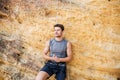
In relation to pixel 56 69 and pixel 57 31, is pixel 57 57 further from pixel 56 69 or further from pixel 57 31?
pixel 57 31

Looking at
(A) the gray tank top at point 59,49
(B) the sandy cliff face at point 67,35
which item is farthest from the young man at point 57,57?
(B) the sandy cliff face at point 67,35

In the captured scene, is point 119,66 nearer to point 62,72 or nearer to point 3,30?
point 62,72

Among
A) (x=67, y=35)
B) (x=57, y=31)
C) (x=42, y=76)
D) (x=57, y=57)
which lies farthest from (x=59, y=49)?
(x=42, y=76)

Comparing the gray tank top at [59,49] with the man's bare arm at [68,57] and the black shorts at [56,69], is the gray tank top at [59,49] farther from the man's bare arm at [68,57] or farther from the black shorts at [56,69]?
the black shorts at [56,69]

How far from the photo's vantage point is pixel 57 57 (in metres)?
6.71

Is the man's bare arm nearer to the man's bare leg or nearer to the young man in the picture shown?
the young man

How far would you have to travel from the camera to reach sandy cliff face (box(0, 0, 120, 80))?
6.73 meters

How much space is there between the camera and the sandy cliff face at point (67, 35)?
6727mm

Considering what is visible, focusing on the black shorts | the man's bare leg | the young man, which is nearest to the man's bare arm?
the young man

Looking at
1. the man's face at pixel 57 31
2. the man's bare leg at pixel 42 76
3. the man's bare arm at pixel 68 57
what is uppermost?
the man's face at pixel 57 31

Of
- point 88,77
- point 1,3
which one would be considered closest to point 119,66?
point 88,77

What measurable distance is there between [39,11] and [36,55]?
1.14 meters

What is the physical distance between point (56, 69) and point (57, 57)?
280 millimetres

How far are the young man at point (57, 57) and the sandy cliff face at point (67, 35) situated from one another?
1.03 ft
